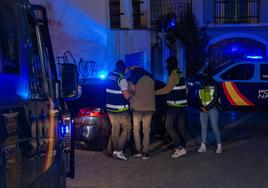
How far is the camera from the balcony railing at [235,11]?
25.1m

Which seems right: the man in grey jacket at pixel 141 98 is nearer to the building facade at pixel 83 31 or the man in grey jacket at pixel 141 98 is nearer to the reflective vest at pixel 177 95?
the reflective vest at pixel 177 95

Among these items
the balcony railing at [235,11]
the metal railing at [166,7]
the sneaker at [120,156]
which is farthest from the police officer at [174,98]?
the balcony railing at [235,11]

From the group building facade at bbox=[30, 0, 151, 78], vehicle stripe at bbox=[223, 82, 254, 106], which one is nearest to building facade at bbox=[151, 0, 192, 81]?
vehicle stripe at bbox=[223, 82, 254, 106]

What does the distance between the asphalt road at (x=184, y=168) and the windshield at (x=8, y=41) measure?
429cm

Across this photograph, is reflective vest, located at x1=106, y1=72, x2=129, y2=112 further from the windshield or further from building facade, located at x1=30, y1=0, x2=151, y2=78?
the windshield

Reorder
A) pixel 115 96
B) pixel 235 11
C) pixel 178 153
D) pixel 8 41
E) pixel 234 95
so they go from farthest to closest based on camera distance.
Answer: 1. pixel 235 11
2. pixel 234 95
3. pixel 178 153
4. pixel 115 96
5. pixel 8 41

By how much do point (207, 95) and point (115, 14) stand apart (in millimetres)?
6909

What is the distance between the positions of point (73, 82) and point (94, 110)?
4470mm

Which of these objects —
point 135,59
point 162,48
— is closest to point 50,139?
point 135,59

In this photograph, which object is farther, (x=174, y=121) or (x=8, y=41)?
(x=174, y=121)

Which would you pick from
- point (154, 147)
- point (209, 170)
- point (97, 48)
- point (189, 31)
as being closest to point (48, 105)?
point (209, 170)

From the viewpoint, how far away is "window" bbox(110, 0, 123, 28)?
15.4m

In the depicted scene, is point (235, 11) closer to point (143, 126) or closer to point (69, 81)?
point (143, 126)

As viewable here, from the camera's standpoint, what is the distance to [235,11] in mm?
25203
